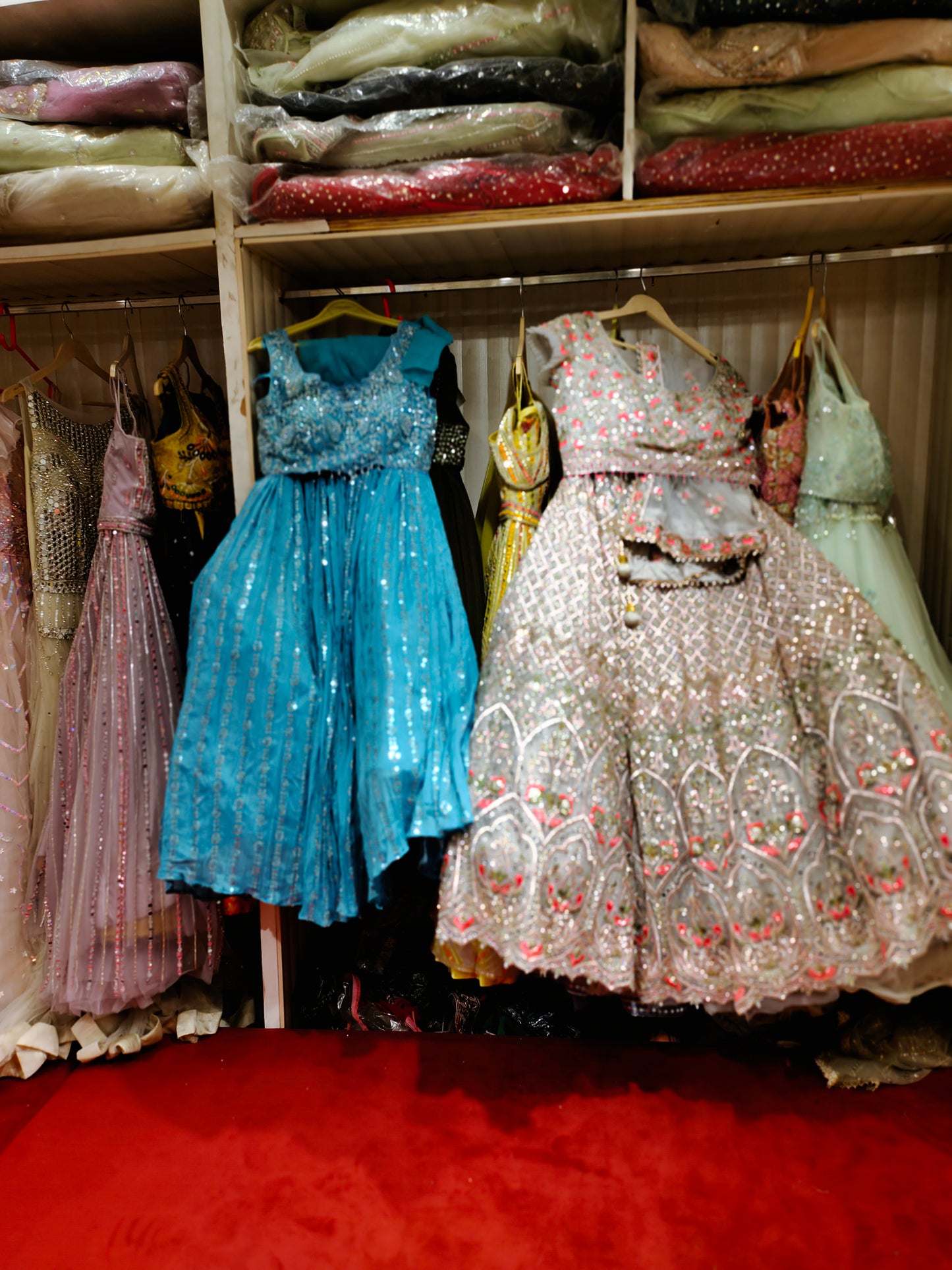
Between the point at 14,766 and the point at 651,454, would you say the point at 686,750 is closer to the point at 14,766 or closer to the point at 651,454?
the point at 651,454

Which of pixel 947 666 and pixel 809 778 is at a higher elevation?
pixel 947 666

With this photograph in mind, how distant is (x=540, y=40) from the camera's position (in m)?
1.31

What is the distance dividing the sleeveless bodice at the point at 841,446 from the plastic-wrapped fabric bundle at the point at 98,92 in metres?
1.23

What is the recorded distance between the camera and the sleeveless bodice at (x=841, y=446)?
1310 mm

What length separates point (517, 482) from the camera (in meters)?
1.39

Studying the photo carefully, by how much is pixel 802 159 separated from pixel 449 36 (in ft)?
2.03

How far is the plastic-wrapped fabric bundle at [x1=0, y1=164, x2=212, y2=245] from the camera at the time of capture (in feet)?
4.58

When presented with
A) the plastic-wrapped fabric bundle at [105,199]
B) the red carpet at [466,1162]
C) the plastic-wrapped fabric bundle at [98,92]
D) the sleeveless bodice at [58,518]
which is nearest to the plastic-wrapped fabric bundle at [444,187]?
the plastic-wrapped fabric bundle at [105,199]

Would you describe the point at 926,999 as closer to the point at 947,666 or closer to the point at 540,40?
the point at 947,666

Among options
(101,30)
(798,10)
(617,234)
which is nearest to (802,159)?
(798,10)

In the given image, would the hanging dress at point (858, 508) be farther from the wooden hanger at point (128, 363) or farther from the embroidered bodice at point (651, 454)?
the wooden hanger at point (128, 363)

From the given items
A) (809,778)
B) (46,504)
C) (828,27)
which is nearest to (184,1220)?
(809,778)

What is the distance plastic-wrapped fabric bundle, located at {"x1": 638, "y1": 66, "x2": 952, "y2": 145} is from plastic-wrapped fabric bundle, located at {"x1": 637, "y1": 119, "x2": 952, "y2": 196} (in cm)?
2

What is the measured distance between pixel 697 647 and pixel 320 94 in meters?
1.14
